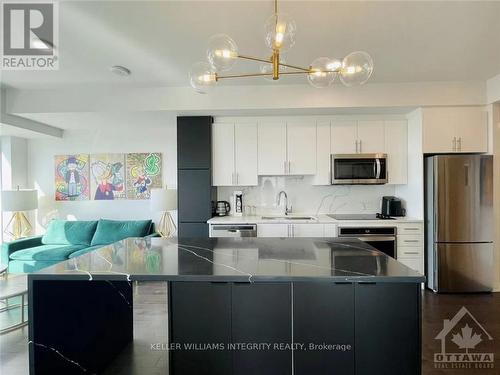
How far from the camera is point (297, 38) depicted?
8.34ft

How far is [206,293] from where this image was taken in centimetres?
165

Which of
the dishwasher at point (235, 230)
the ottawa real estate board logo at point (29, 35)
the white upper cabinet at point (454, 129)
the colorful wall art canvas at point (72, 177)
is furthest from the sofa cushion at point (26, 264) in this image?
the white upper cabinet at point (454, 129)

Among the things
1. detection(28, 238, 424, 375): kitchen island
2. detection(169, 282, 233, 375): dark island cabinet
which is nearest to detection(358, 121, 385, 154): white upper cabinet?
detection(28, 238, 424, 375): kitchen island

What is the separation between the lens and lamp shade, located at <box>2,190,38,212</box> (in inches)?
166

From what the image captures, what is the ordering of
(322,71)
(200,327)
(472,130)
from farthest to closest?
1. (472,130)
2. (322,71)
3. (200,327)

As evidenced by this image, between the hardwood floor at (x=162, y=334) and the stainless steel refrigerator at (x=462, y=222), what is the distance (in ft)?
0.74

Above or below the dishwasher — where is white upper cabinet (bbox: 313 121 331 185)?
above

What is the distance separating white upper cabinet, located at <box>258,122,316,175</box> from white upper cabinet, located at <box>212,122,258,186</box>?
134 millimetres

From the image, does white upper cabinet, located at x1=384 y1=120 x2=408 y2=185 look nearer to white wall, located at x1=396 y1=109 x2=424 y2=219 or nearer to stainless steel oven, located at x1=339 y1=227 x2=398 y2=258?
white wall, located at x1=396 y1=109 x2=424 y2=219

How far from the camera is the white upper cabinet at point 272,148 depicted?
13.3 ft

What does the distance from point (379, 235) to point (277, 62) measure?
9.20ft

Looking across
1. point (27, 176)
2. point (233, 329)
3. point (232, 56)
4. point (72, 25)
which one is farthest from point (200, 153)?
point (27, 176)

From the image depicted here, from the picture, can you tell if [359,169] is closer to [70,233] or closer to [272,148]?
[272,148]

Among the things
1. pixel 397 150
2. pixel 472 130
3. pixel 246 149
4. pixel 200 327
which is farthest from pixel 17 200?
pixel 472 130
